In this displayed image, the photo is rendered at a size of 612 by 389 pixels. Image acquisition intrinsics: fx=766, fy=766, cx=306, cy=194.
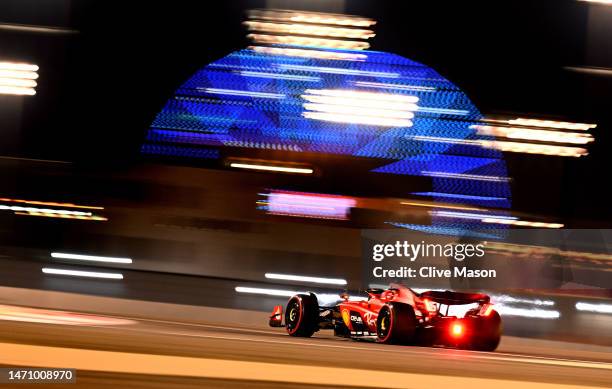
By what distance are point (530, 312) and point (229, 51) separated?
27.5 feet

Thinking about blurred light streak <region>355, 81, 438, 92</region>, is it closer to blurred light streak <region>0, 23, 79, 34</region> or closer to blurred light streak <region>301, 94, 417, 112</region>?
blurred light streak <region>301, 94, 417, 112</region>

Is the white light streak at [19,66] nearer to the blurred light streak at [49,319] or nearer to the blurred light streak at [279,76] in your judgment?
the blurred light streak at [279,76]

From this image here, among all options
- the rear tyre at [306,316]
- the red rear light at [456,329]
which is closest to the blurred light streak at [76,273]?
the rear tyre at [306,316]

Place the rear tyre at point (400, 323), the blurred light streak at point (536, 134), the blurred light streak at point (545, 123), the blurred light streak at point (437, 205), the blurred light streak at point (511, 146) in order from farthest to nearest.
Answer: the blurred light streak at point (545, 123), the blurred light streak at point (536, 134), the blurred light streak at point (511, 146), the blurred light streak at point (437, 205), the rear tyre at point (400, 323)

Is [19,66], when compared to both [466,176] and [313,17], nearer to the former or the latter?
[313,17]

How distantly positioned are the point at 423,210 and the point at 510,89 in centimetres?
540

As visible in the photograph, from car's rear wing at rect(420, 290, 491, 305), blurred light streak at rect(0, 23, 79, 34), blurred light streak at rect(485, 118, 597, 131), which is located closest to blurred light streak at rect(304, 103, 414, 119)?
blurred light streak at rect(485, 118, 597, 131)

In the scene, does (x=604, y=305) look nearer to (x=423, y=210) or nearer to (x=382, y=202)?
(x=423, y=210)

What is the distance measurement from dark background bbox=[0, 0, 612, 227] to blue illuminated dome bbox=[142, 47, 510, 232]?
0.60m

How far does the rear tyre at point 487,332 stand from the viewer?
16.8 ft

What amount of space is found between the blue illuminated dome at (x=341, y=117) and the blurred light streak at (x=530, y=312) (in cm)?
404

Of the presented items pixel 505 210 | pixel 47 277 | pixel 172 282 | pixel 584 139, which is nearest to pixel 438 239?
pixel 172 282

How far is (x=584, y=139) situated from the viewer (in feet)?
47.1

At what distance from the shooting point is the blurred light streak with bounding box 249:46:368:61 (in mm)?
12883
